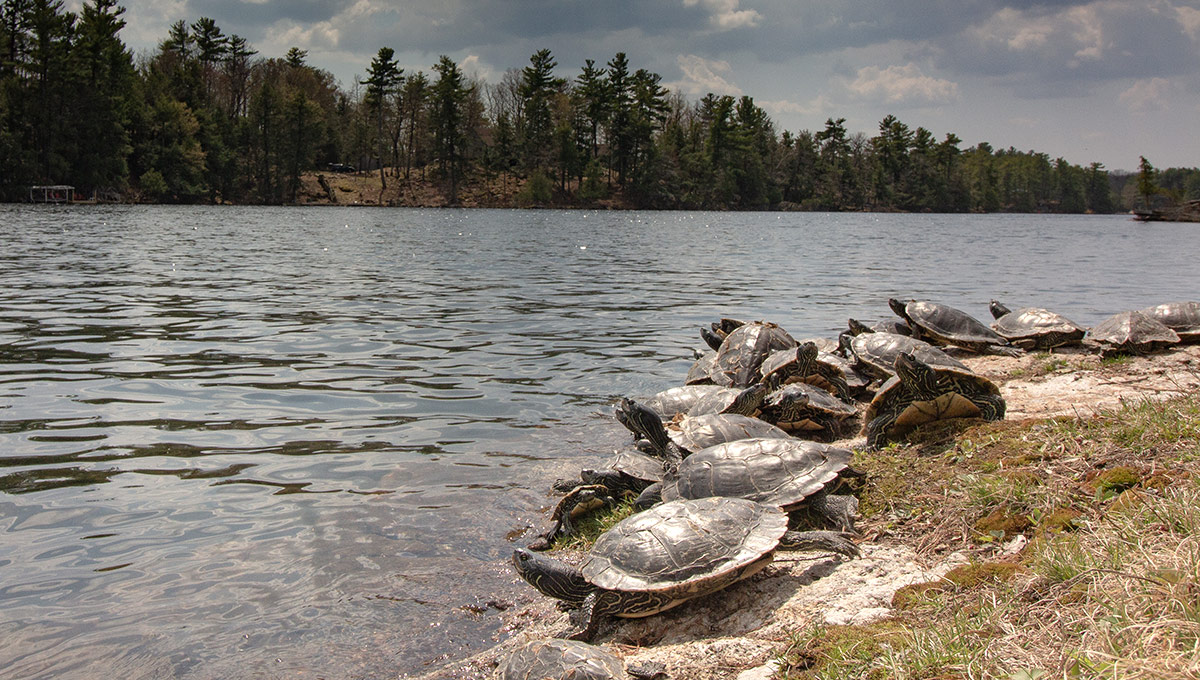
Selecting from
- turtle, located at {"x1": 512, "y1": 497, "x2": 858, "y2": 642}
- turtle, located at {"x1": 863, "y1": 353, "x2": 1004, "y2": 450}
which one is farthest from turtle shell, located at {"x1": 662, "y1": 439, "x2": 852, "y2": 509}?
turtle, located at {"x1": 863, "y1": 353, "x2": 1004, "y2": 450}

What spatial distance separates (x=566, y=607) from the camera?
4855 millimetres

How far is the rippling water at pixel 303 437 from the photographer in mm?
4676

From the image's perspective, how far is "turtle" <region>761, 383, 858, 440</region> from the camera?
7.47 metres

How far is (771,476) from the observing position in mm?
5367

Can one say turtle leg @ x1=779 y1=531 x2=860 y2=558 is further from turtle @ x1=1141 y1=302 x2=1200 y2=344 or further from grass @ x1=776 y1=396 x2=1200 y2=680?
turtle @ x1=1141 y1=302 x2=1200 y2=344

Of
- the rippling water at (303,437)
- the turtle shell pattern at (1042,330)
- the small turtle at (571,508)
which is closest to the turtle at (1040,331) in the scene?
the turtle shell pattern at (1042,330)

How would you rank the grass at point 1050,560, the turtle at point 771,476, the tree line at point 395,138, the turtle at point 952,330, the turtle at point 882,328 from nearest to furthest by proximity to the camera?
the grass at point 1050,560, the turtle at point 771,476, the turtle at point 952,330, the turtle at point 882,328, the tree line at point 395,138

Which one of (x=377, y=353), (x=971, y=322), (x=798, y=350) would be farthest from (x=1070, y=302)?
(x=377, y=353)

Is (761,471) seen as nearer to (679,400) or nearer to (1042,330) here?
(679,400)

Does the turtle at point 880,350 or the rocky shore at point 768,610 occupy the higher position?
the turtle at point 880,350

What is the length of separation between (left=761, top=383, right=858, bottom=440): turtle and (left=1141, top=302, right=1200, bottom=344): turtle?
17.1ft

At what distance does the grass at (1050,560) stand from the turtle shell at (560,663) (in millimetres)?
819

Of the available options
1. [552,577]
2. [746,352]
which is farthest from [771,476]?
[746,352]

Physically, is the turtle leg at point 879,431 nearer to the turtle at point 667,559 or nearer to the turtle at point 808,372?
the turtle at point 808,372
